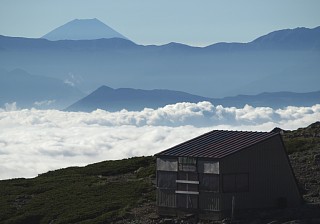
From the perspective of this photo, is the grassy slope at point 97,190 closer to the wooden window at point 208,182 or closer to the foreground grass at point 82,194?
the foreground grass at point 82,194

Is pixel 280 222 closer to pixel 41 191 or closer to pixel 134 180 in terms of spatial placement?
pixel 134 180

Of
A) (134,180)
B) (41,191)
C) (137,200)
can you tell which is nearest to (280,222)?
(137,200)

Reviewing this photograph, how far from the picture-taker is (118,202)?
207ft

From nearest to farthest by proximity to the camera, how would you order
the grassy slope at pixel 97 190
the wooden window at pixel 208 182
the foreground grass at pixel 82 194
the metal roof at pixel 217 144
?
the wooden window at pixel 208 182 → the metal roof at pixel 217 144 → the grassy slope at pixel 97 190 → the foreground grass at pixel 82 194

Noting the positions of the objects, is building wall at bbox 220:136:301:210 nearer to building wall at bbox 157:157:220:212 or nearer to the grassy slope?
building wall at bbox 157:157:220:212

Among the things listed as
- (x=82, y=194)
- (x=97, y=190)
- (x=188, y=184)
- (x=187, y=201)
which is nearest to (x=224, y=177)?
(x=188, y=184)

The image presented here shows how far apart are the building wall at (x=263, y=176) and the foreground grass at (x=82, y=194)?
7.85 m

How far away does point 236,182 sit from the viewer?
5397 centimetres

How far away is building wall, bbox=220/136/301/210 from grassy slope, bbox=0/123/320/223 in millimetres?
2680

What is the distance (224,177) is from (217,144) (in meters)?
3.10

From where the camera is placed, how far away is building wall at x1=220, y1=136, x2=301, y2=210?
53.8 metres

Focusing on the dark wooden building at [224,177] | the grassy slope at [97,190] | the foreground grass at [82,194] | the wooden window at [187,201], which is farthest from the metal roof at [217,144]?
the foreground grass at [82,194]

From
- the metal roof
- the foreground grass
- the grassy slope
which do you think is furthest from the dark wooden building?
the foreground grass

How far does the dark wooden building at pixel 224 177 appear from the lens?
53.4 meters
